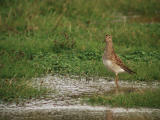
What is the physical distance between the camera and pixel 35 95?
8039mm

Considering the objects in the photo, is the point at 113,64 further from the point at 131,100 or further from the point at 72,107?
the point at 72,107

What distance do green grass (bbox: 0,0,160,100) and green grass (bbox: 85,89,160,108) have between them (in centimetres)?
123

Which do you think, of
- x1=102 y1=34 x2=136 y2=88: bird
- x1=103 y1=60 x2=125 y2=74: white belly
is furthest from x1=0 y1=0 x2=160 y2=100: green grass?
x1=103 y1=60 x2=125 y2=74: white belly

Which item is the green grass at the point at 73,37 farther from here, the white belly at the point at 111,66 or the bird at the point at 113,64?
the white belly at the point at 111,66

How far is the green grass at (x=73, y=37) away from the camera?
31.9 ft

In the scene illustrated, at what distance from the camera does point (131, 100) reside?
296 inches

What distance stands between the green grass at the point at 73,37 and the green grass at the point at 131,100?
1228mm

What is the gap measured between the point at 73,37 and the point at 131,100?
Result: 4862 mm

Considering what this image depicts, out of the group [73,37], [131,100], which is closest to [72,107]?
[131,100]

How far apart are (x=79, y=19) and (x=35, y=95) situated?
6.24 meters

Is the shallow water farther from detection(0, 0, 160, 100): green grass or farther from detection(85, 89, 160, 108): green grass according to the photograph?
detection(0, 0, 160, 100): green grass

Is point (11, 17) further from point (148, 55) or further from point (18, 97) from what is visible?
point (18, 97)

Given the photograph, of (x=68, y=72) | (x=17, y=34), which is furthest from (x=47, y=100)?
(x=17, y=34)

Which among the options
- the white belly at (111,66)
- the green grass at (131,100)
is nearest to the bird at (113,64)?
the white belly at (111,66)
